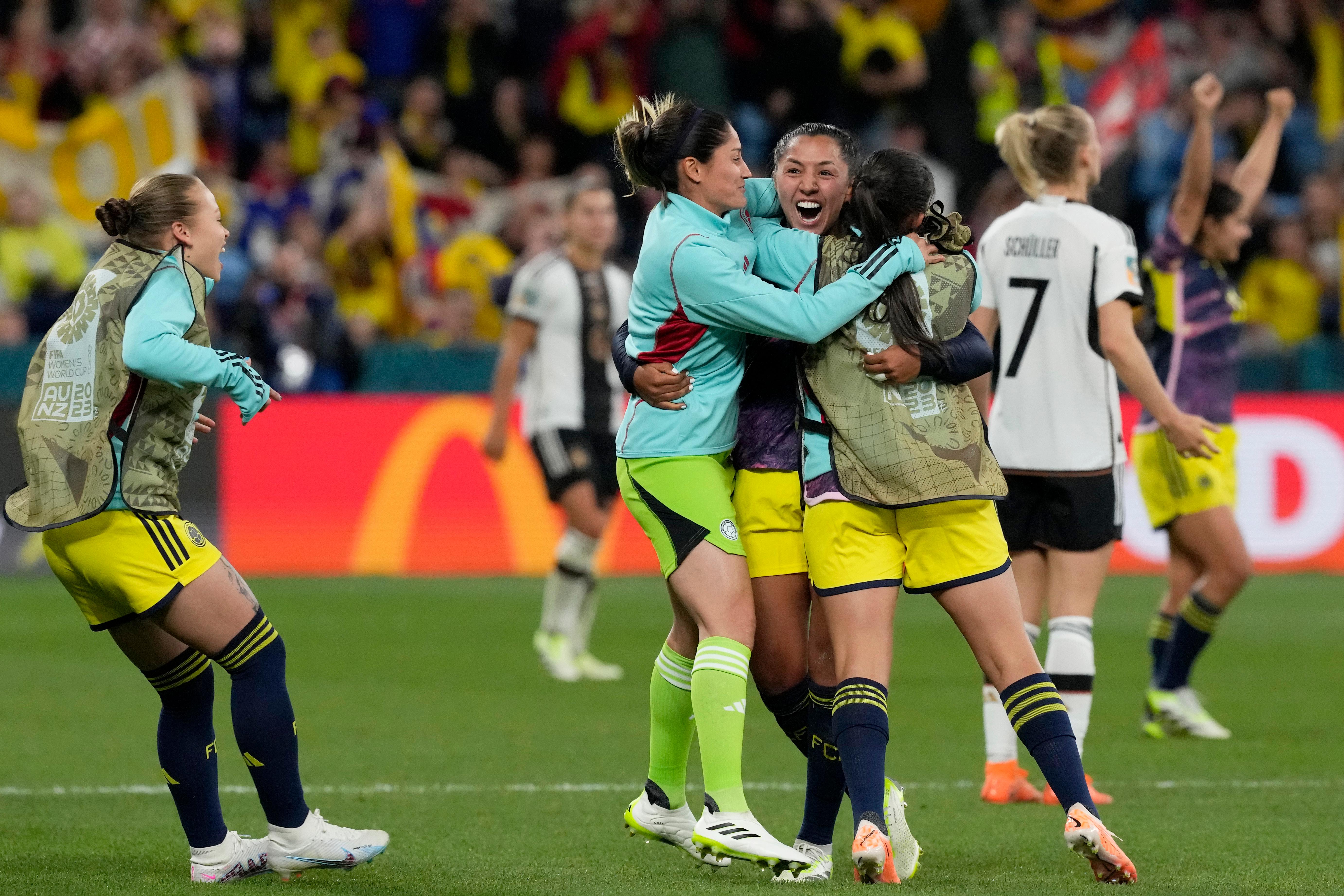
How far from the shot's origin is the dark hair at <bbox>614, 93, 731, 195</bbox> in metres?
4.98

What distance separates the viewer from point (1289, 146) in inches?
737

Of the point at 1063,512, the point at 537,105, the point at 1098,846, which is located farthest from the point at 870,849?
the point at 537,105

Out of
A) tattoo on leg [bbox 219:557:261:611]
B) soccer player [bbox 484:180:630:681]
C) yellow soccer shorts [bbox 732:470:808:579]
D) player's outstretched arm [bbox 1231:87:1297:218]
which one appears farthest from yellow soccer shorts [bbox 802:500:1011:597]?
soccer player [bbox 484:180:630:681]

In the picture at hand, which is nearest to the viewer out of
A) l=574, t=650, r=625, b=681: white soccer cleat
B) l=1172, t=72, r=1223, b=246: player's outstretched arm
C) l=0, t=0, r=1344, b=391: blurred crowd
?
l=1172, t=72, r=1223, b=246: player's outstretched arm

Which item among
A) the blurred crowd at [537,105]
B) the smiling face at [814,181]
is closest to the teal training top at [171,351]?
the smiling face at [814,181]

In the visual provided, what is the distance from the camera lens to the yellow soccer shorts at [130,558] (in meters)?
4.75

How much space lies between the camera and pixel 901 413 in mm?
4832

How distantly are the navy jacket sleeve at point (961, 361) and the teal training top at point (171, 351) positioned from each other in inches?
71.4

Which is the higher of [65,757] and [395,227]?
[395,227]

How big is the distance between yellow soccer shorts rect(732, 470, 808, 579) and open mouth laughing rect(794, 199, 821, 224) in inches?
28.1

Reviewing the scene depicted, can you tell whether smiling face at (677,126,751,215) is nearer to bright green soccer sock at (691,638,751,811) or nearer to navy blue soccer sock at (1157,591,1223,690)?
bright green soccer sock at (691,638,751,811)

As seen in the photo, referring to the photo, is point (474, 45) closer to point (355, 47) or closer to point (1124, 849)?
point (355, 47)

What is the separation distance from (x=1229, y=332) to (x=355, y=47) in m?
13.0

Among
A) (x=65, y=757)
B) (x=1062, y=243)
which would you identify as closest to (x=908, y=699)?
(x=1062, y=243)
